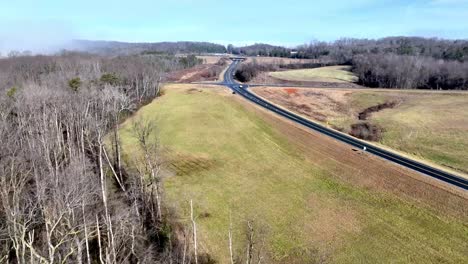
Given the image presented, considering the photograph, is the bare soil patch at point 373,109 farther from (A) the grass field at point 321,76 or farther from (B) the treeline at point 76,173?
(B) the treeline at point 76,173

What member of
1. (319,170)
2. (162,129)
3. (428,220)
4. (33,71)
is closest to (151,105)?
(162,129)

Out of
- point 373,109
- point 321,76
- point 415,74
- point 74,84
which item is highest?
point 74,84

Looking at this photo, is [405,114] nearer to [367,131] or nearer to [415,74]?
[367,131]

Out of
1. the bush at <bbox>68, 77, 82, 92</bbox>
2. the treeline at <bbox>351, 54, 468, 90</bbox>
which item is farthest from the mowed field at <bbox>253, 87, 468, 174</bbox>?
the bush at <bbox>68, 77, 82, 92</bbox>

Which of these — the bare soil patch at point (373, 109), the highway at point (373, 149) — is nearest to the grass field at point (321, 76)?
the bare soil patch at point (373, 109)

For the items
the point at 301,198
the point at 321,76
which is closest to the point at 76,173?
the point at 301,198

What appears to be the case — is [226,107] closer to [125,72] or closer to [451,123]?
[125,72]

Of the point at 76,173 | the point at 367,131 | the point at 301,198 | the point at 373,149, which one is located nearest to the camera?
the point at 76,173
